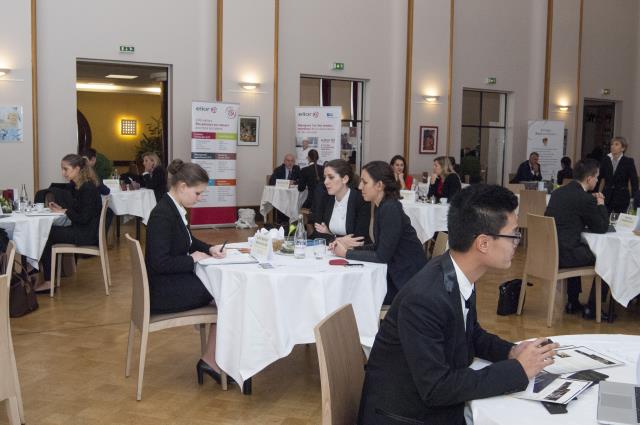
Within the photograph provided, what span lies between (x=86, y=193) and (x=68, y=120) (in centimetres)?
476

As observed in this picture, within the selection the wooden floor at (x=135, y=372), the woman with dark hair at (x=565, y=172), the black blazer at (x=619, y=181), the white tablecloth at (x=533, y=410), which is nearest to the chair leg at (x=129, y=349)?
the wooden floor at (x=135, y=372)

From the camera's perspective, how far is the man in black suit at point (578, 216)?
19.6 feet

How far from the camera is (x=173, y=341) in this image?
5.30m

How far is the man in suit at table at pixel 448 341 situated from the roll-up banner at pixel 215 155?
9656mm

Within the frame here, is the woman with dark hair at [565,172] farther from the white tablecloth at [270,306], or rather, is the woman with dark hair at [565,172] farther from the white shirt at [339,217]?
the white tablecloth at [270,306]

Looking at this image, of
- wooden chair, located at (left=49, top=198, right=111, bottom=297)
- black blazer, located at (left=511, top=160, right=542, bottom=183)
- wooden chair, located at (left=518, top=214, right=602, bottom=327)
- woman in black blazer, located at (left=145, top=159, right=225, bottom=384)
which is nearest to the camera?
woman in black blazer, located at (left=145, top=159, right=225, bottom=384)

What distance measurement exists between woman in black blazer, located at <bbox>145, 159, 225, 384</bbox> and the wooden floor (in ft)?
1.20

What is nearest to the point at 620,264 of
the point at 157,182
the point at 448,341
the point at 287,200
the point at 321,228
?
the point at 321,228

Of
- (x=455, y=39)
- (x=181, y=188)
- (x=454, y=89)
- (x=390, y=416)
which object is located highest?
(x=455, y=39)

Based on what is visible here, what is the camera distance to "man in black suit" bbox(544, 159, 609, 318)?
5.97 meters

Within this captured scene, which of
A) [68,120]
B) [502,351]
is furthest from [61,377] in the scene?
[68,120]

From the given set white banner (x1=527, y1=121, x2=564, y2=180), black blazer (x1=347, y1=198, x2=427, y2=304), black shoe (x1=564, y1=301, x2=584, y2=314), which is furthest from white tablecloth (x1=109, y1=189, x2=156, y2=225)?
white banner (x1=527, y1=121, x2=564, y2=180)

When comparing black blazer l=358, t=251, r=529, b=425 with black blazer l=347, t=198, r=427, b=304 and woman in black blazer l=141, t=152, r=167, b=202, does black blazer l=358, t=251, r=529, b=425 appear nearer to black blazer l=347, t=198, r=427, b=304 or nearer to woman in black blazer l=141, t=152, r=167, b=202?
black blazer l=347, t=198, r=427, b=304

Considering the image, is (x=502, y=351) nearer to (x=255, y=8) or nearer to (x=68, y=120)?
(x=68, y=120)
